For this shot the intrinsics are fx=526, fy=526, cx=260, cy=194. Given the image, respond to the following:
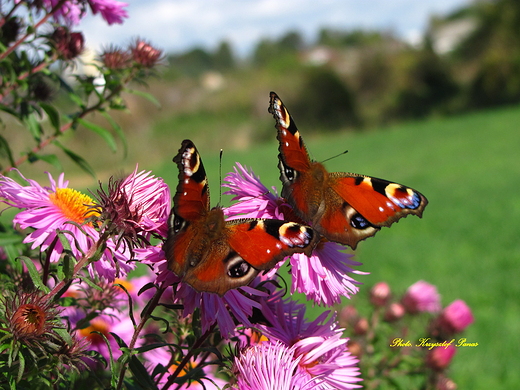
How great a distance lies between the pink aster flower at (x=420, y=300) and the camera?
182 cm

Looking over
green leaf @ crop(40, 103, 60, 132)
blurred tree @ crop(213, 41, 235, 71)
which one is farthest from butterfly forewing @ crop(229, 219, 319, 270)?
blurred tree @ crop(213, 41, 235, 71)

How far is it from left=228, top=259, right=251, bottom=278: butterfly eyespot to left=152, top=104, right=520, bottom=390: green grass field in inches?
34.5

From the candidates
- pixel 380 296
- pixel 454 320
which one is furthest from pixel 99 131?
pixel 454 320

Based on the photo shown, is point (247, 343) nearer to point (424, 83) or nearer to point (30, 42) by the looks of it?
point (30, 42)

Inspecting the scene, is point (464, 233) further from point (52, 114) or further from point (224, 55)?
point (224, 55)

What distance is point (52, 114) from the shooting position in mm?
1141

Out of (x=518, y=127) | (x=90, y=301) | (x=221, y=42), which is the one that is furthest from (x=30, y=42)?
(x=221, y=42)

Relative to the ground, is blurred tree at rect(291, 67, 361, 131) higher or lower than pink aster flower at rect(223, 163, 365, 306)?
lower

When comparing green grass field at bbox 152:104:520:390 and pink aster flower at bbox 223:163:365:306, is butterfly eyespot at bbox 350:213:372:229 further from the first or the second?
green grass field at bbox 152:104:520:390

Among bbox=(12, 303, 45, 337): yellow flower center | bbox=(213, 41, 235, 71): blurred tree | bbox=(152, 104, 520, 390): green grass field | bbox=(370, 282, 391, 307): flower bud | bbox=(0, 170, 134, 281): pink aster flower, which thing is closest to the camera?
bbox=(12, 303, 45, 337): yellow flower center

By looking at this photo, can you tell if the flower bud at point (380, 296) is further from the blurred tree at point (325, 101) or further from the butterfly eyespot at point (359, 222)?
the blurred tree at point (325, 101)

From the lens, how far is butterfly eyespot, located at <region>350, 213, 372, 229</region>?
0.86m

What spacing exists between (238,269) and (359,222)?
0.90 ft

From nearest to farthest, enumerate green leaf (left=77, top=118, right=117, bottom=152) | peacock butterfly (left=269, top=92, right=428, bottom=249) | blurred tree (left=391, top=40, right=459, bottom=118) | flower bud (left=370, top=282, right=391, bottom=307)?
peacock butterfly (left=269, top=92, right=428, bottom=249), green leaf (left=77, top=118, right=117, bottom=152), flower bud (left=370, top=282, right=391, bottom=307), blurred tree (left=391, top=40, right=459, bottom=118)
